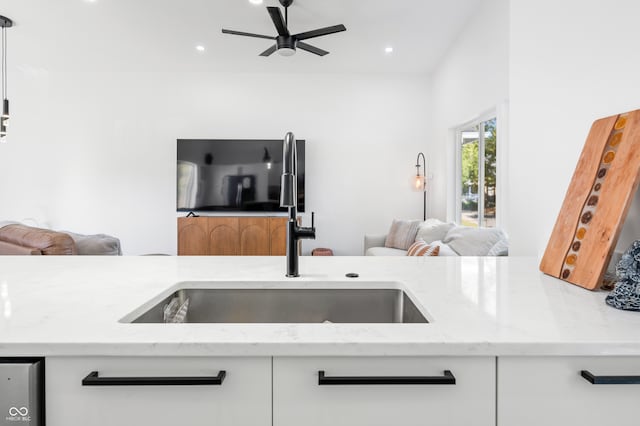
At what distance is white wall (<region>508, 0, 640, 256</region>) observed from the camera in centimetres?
102

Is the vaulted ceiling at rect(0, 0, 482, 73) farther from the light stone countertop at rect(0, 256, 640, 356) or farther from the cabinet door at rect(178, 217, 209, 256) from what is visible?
the light stone countertop at rect(0, 256, 640, 356)

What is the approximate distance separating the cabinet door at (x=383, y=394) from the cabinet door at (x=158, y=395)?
0.04 meters

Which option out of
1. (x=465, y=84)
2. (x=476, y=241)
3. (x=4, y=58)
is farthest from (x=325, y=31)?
(x=4, y=58)

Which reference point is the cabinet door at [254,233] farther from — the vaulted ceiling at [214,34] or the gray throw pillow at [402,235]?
the vaulted ceiling at [214,34]

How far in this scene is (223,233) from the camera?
16.0ft

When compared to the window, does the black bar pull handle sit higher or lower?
lower

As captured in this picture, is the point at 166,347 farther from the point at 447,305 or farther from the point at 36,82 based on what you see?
the point at 36,82

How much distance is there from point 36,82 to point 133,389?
6290 mm

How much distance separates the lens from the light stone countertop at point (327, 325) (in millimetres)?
581

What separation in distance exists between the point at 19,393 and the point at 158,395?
0.66ft

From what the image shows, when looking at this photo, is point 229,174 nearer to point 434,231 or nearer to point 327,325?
point 434,231

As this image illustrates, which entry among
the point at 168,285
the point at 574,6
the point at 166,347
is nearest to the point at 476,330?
the point at 166,347

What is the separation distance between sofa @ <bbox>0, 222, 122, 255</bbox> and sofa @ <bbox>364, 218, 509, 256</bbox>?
98.9 inches

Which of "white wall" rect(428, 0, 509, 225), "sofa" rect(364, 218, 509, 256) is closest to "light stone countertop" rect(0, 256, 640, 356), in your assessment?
"sofa" rect(364, 218, 509, 256)
